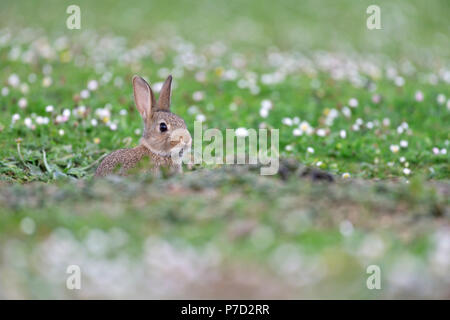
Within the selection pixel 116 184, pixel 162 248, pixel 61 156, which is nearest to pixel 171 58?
pixel 61 156

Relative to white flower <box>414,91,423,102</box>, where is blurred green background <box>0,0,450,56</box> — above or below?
above

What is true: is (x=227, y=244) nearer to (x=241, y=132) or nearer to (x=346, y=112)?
(x=241, y=132)

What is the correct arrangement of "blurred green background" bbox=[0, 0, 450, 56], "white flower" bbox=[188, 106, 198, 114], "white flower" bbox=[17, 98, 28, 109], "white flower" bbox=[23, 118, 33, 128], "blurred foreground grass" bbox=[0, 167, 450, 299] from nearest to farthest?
"blurred foreground grass" bbox=[0, 167, 450, 299], "white flower" bbox=[23, 118, 33, 128], "white flower" bbox=[17, 98, 28, 109], "white flower" bbox=[188, 106, 198, 114], "blurred green background" bbox=[0, 0, 450, 56]

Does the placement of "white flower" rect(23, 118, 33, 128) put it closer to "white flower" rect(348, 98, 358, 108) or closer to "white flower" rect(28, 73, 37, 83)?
"white flower" rect(28, 73, 37, 83)

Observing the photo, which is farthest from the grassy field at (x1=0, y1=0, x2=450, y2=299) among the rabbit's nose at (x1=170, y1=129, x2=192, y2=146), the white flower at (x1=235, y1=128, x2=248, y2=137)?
the rabbit's nose at (x1=170, y1=129, x2=192, y2=146)

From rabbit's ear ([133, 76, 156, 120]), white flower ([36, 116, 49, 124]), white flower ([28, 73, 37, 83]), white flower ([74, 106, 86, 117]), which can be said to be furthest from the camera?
white flower ([28, 73, 37, 83])

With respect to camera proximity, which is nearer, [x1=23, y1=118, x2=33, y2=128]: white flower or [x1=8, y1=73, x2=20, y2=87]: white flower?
[x1=23, y1=118, x2=33, y2=128]: white flower

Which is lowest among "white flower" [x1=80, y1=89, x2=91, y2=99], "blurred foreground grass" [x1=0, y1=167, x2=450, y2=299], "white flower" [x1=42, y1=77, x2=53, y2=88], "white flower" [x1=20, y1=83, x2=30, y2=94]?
"blurred foreground grass" [x1=0, y1=167, x2=450, y2=299]

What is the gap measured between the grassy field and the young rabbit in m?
0.51

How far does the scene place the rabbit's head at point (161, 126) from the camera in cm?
782

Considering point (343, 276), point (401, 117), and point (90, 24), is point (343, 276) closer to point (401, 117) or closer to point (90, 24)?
point (401, 117)

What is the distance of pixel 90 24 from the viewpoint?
57.3ft

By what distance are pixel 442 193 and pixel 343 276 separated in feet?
6.63

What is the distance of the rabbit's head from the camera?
7.82 metres
